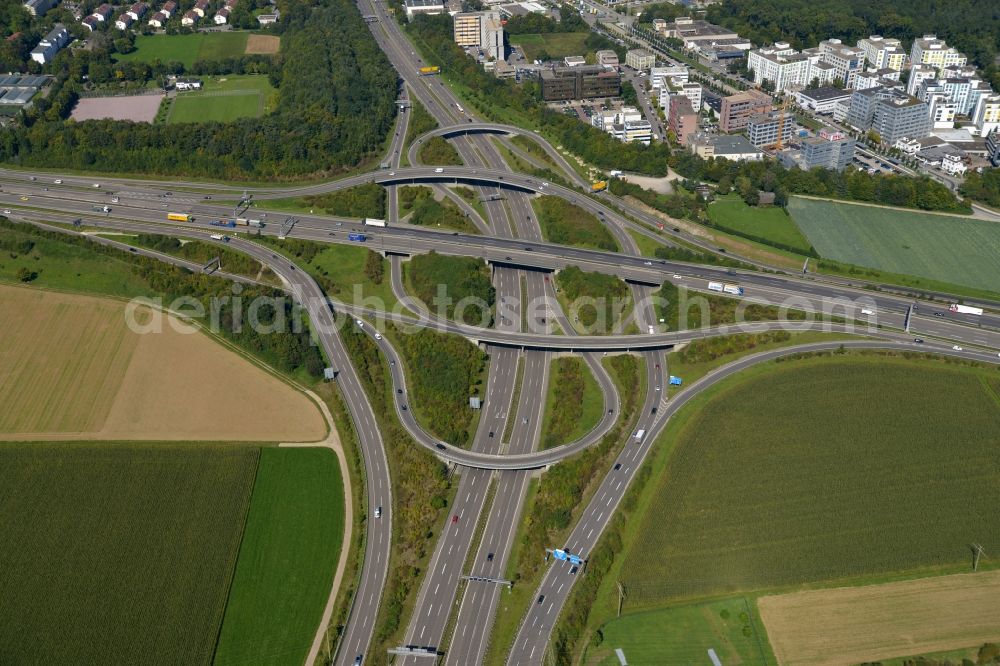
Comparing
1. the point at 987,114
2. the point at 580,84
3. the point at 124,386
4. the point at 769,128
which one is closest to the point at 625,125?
the point at 580,84

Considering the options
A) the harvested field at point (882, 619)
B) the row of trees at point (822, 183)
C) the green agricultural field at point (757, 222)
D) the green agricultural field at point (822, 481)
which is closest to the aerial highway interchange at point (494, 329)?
the green agricultural field at point (822, 481)

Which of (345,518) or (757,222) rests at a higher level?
(757,222)

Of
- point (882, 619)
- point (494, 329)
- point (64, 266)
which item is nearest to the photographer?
point (882, 619)

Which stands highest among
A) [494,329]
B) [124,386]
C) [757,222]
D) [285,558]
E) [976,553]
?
[757,222]

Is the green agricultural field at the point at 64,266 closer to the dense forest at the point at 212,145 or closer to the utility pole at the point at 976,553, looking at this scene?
the dense forest at the point at 212,145

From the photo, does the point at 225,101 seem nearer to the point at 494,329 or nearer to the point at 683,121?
the point at 683,121

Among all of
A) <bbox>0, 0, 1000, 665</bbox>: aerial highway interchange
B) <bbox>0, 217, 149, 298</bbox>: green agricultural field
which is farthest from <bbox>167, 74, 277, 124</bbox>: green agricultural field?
<bbox>0, 217, 149, 298</bbox>: green agricultural field
